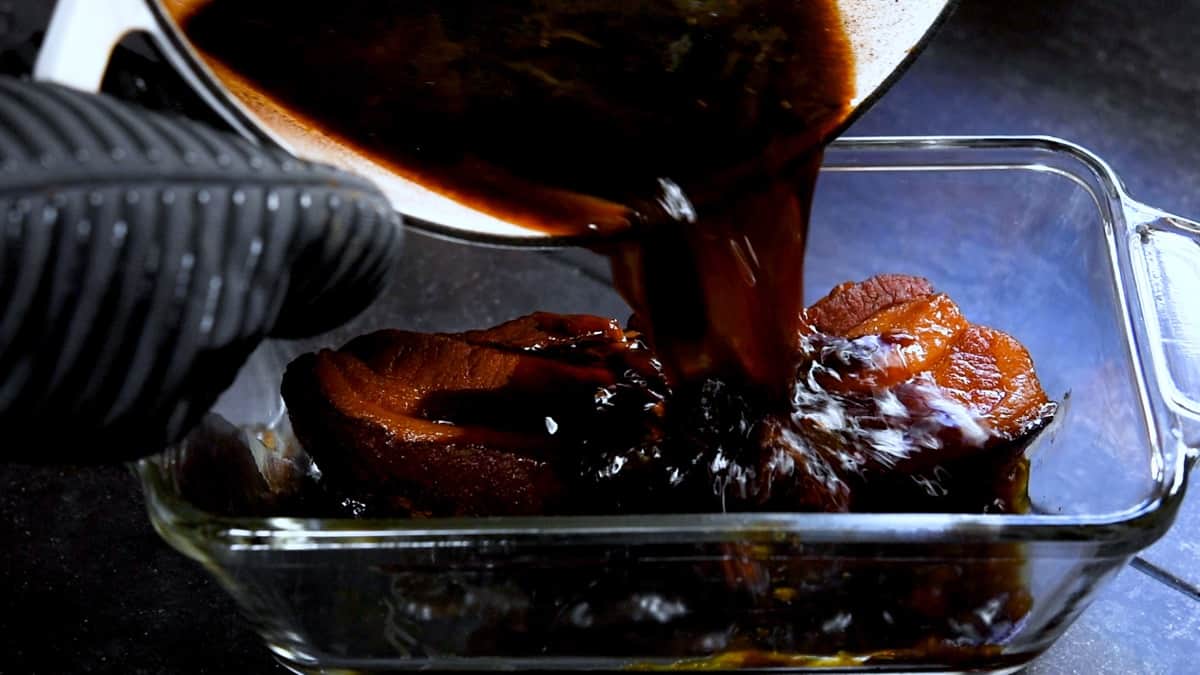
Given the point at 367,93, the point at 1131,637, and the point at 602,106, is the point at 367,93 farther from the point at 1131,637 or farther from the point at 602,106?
the point at 1131,637

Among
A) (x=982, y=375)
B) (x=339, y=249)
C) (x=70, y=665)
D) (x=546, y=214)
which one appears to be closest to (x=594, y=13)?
(x=546, y=214)

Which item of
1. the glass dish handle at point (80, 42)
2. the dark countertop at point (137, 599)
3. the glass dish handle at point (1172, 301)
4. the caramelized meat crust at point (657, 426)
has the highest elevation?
the glass dish handle at point (80, 42)

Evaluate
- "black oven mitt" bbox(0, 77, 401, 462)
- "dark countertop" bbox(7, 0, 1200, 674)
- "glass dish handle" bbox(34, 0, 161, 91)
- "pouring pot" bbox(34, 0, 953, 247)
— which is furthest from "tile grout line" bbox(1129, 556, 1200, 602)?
"glass dish handle" bbox(34, 0, 161, 91)

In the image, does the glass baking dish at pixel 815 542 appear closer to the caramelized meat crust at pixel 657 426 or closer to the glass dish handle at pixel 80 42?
the caramelized meat crust at pixel 657 426

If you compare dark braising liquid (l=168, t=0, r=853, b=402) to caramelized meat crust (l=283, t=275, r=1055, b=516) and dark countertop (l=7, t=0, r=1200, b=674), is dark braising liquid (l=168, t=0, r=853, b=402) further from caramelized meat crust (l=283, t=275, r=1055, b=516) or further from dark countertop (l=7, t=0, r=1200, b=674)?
dark countertop (l=7, t=0, r=1200, b=674)

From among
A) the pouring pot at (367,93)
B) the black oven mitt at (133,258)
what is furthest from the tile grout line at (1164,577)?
the black oven mitt at (133,258)

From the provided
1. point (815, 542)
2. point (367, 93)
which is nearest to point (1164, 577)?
point (815, 542)
